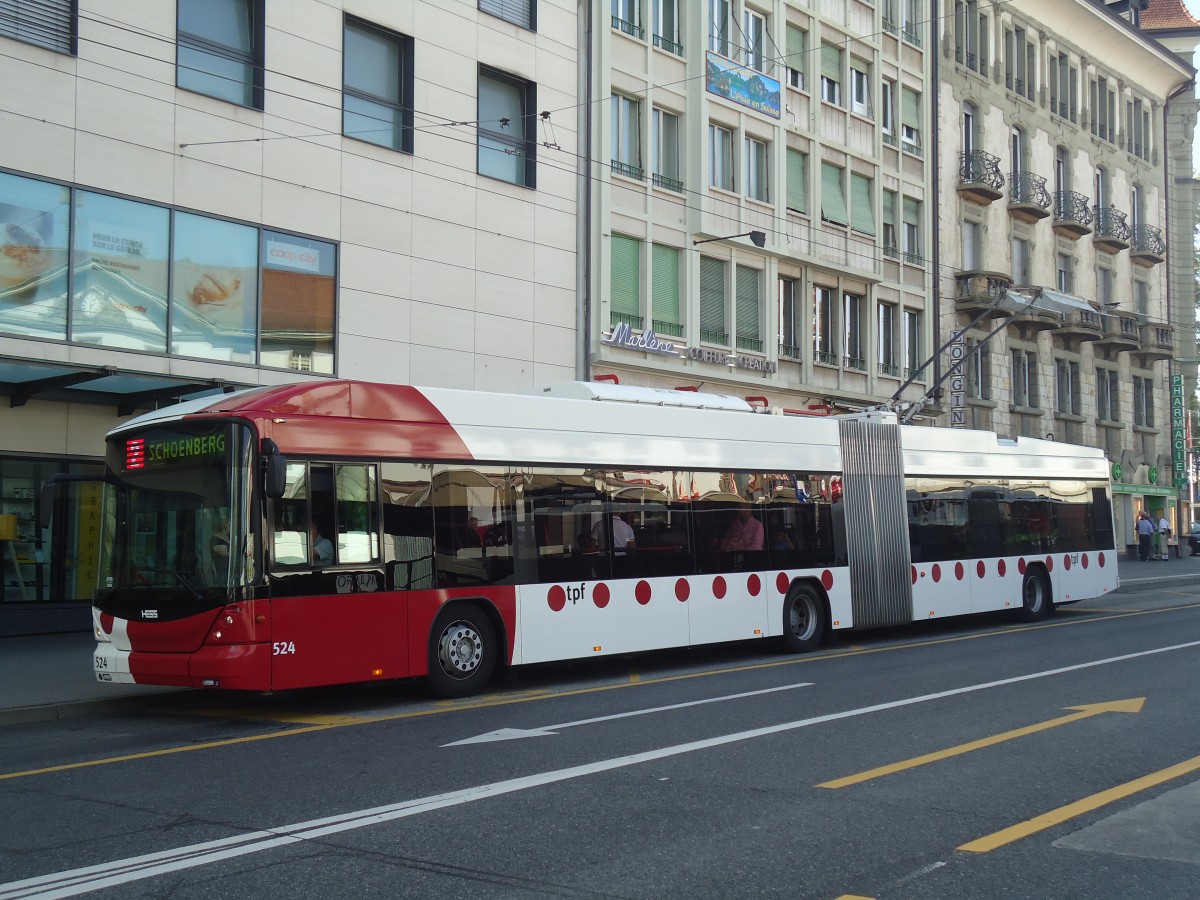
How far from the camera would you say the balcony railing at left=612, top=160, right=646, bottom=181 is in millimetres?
26328

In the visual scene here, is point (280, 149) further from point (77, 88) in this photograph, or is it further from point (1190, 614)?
point (1190, 614)

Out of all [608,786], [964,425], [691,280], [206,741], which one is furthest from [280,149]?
[964,425]

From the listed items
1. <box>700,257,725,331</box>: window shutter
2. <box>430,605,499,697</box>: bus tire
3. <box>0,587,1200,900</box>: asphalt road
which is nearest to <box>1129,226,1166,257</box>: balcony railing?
<box>700,257,725,331</box>: window shutter

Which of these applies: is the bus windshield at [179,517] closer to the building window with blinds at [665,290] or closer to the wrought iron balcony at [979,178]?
the building window with blinds at [665,290]

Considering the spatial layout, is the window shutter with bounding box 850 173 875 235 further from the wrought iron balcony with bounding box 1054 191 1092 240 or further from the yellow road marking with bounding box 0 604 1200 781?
the yellow road marking with bounding box 0 604 1200 781

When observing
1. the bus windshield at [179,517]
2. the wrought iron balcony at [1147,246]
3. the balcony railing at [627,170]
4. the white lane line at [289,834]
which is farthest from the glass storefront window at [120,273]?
the wrought iron balcony at [1147,246]

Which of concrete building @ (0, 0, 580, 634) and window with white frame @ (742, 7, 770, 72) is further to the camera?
window with white frame @ (742, 7, 770, 72)

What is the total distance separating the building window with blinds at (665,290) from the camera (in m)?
27.2

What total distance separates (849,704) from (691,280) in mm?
17511

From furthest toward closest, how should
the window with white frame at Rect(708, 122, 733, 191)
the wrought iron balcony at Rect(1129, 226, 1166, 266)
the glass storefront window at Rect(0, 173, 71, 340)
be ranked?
the wrought iron balcony at Rect(1129, 226, 1166, 266) → the window with white frame at Rect(708, 122, 733, 191) → the glass storefront window at Rect(0, 173, 71, 340)

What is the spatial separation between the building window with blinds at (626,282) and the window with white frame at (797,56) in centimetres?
758

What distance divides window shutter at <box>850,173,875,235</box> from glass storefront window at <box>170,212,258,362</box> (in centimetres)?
1825

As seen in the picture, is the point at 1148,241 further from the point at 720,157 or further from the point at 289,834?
the point at 289,834

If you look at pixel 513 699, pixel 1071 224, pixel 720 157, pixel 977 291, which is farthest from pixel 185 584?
pixel 1071 224
